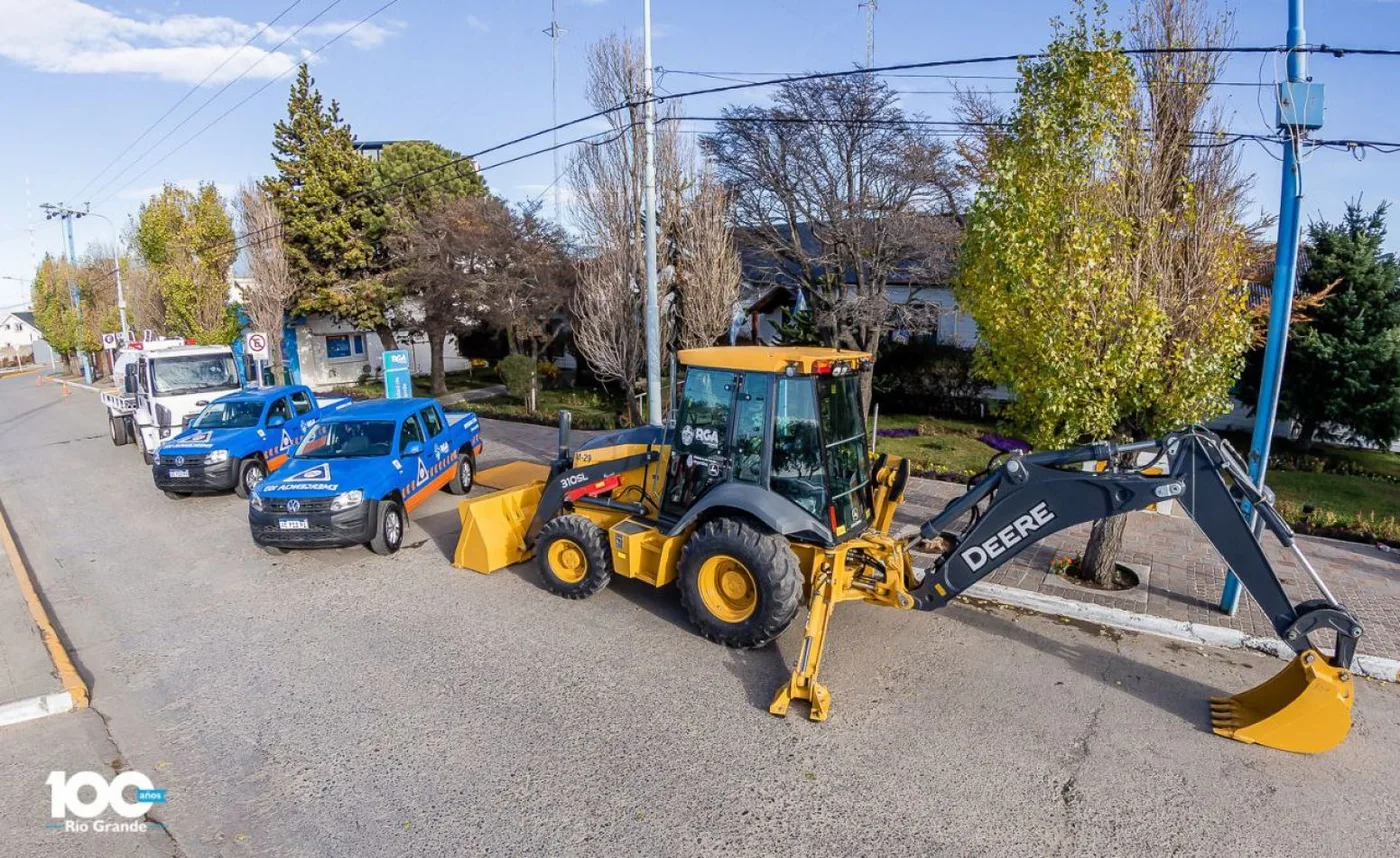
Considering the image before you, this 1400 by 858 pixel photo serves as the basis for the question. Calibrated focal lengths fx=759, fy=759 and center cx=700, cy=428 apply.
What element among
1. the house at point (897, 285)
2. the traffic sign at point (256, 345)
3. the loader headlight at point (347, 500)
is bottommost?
the loader headlight at point (347, 500)

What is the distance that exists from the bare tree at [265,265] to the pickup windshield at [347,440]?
1751 cm

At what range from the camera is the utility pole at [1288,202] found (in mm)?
6434

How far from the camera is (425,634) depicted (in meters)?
7.06

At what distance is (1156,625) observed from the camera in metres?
6.93

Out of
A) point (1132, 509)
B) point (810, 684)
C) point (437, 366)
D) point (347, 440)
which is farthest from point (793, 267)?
point (810, 684)

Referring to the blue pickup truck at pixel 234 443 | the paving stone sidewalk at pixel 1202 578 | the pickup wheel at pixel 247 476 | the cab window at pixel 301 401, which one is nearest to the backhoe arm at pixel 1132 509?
the paving stone sidewalk at pixel 1202 578

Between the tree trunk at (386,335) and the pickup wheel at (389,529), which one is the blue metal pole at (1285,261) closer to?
the pickup wheel at (389,529)

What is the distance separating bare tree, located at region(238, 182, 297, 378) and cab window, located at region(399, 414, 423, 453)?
57.8 ft

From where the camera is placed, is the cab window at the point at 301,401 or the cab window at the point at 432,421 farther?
the cab window at the point at 301,401

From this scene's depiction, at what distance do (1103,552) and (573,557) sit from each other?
547 cm

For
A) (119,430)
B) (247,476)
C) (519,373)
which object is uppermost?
(519,373)

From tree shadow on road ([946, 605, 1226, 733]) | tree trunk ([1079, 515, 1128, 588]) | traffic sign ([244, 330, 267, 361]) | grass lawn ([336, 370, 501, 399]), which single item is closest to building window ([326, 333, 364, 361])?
grass lawn ([336, 370, 501, 399])

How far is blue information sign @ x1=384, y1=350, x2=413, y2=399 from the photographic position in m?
17.8

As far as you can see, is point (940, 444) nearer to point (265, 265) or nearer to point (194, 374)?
point (194, 374)
